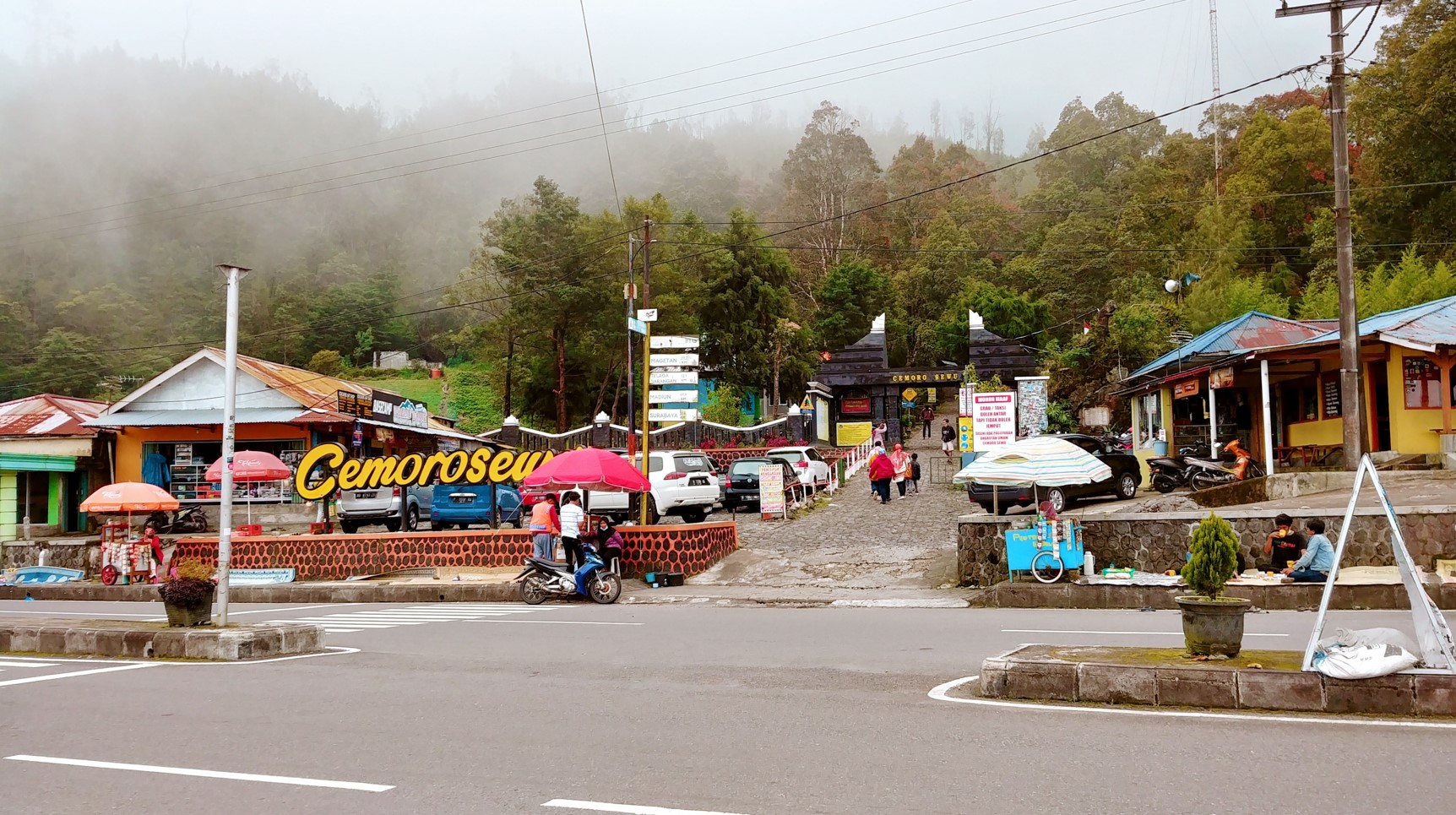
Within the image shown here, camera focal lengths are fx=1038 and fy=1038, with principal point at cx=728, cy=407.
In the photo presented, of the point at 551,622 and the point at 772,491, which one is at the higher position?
the point at 772,491

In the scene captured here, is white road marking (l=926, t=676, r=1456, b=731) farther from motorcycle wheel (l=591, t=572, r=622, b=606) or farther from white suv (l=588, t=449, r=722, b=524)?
white suv (l=588, t=449, r=722, b=524)

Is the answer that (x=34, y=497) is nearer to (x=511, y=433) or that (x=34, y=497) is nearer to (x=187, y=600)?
(x=511, y=433)

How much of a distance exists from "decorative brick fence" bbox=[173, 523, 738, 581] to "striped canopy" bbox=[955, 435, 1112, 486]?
6061 mm

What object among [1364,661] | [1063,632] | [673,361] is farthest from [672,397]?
[1364,661]

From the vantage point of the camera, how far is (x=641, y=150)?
500ft

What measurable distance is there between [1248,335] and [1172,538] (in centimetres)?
1511

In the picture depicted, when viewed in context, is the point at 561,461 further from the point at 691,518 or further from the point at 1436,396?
the point at 1436,396

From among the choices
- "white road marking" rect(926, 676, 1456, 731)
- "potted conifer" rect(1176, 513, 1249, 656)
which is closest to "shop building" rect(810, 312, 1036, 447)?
"potted conifer" rect(1176, 513, 1249, 656)

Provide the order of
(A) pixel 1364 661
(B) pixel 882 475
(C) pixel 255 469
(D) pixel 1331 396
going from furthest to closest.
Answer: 1. (B) pixel 882 475
2. (D) pixel 1331 396
3. (C) pixel 255 469
4. (A) pixel 1364 661

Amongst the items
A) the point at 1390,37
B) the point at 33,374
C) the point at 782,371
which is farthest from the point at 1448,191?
the point at 33,374

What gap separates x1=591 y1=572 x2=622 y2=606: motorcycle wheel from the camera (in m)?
17.2

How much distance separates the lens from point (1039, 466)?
15.5 meters

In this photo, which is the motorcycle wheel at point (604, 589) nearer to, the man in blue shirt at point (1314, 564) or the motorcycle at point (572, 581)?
the motorcycle at point (572, 581)

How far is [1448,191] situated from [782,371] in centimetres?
2897
